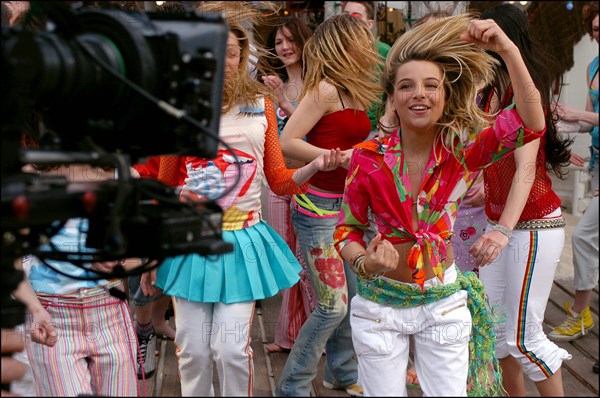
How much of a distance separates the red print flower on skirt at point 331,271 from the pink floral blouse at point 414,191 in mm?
888

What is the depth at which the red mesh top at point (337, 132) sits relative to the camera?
3.77m

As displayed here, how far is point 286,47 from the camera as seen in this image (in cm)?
463

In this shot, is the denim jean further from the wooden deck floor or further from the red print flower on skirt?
the wooden deck floor

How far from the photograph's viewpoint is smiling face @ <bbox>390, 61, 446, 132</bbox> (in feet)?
8.63

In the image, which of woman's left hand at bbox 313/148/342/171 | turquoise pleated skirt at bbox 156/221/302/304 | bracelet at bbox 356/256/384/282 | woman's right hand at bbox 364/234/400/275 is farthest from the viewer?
turquoise pleated skirt at bbox 156/221/302/304

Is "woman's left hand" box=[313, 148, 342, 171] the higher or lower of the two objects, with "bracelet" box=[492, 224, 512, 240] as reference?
higher

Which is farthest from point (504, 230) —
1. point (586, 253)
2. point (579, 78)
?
point (579, 78)

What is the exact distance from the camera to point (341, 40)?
388 cm

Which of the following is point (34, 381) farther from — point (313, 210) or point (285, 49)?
point (285, 49)

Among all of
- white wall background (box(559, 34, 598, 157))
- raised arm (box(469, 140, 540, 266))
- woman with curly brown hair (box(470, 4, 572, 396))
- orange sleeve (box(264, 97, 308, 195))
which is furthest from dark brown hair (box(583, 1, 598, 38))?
white wall background (box(559, 34, 598, 157))

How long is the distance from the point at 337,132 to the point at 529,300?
1115 mm

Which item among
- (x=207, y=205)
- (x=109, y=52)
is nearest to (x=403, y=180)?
(x=207, y=205)

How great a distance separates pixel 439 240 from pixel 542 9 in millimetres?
6370

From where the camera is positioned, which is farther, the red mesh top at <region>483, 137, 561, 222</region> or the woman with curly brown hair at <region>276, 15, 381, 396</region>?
the woman with curly brown hair at <region>276, 15, 381, 396</region>
